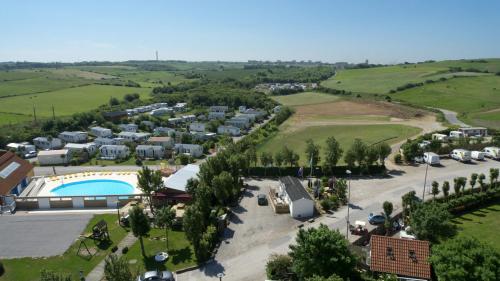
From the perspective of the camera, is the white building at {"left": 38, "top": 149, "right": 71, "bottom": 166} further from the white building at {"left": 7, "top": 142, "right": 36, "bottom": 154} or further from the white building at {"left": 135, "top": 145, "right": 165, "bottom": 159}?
the white building at {"left": 135, "top": 145, "right": 165, "bottom": 159}

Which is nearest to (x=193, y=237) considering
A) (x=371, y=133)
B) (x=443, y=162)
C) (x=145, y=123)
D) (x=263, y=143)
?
(x=443, y=162)

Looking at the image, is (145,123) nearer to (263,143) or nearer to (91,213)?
(263,143)

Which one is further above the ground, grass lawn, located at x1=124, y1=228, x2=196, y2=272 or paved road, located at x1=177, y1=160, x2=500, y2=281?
paved road, located at x1=177, y1=160, x2=500, y2=281

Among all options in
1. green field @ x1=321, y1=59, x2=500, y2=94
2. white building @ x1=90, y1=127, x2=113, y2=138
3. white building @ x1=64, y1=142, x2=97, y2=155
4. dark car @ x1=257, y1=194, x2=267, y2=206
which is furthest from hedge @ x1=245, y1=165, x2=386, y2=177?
green field @ x1=321, y1=59, x2=500, y2=94

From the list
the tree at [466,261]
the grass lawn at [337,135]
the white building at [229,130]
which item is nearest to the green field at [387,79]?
the grass lawn at [337,135]

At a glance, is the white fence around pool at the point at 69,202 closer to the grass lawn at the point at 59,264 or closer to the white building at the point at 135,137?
the grass lawn at the point at 59,264
